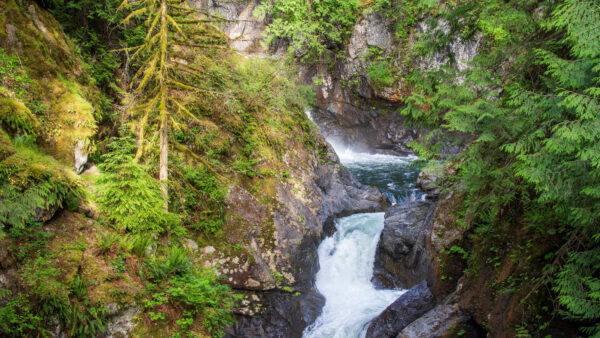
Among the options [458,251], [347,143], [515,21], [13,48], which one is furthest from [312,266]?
[347,143]

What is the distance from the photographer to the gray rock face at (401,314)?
7293 millimetres

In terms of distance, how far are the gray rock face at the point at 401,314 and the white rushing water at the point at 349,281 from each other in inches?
17.5

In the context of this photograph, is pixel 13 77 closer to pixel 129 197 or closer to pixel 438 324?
pixel 129 197

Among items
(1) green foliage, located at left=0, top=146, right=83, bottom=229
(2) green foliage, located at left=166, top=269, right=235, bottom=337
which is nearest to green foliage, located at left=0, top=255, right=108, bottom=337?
(1) green foliage, located at left=0, top=146, right=83, bottom=229

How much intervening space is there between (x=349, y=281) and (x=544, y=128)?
7391 mm

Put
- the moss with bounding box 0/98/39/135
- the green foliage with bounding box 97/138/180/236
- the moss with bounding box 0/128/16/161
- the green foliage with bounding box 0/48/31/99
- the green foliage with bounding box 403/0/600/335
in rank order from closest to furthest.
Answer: the green foliage with bounding box 403/0/600/335
the moss with bounding box 0/128/16/161
the moss with bounding box 0/98/39/135
the green foliage with bounding box 0/48/31/99
the green foliage with bounding box 97/138/180/236

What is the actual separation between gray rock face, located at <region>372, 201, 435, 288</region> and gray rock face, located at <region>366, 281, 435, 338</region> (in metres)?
1.05

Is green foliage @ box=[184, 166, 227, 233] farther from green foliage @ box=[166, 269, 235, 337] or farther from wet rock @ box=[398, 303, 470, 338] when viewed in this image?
wet rock @ box=[398, 303, 470, 338]

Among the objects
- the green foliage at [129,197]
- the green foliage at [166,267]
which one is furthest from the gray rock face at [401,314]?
the green foliage at [129,197]

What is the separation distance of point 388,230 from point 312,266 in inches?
123

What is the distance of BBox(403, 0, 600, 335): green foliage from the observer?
3598 millimetres

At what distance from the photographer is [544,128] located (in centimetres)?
420

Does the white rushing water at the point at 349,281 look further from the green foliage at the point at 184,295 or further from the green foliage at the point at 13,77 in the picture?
the green foliage at the point at 13,77

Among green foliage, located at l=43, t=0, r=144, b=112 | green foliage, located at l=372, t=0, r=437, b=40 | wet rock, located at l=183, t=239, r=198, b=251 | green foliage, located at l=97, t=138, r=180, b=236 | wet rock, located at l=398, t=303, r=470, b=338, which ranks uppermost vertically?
green foliage, located at l=372, t=0, r=437, b=40
